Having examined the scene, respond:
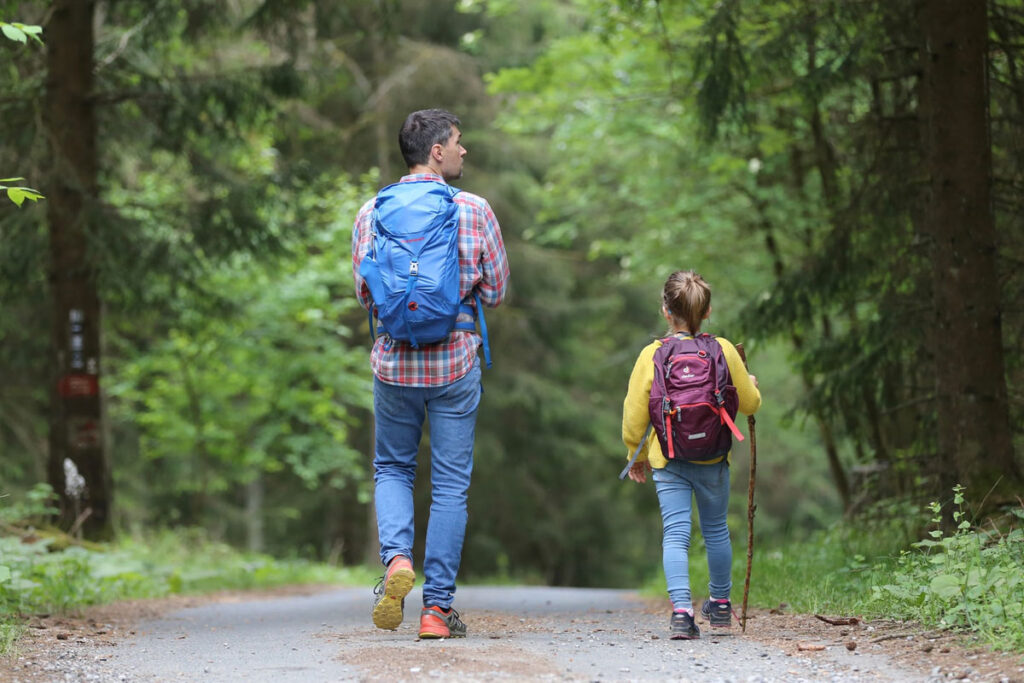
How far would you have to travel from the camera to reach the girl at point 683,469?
5188 millimetres

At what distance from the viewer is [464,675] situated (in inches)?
151

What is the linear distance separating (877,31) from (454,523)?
455 centimetres

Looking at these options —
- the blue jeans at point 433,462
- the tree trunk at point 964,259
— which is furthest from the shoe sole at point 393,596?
the tree trunk at point 964,259

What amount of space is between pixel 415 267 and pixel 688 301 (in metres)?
1.30

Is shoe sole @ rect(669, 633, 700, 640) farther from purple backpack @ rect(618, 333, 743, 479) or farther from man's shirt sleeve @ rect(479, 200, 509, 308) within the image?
man's shirt sleeve @ rect(479, 200, 509, 308)

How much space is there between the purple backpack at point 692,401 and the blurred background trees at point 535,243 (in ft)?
6.02

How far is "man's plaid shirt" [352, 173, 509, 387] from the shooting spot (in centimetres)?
500

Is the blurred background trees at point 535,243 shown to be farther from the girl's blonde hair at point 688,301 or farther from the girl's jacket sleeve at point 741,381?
the girl's blonde hair at point 688,301

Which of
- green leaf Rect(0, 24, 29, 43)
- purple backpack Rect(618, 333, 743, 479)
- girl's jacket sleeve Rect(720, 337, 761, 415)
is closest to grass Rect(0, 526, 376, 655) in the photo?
green leaf Rect(0, 24, 29, 43)

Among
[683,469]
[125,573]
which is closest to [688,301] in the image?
[683,469]

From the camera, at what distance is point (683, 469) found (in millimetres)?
5211

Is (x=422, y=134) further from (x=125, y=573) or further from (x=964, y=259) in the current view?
(x=125, y=573)

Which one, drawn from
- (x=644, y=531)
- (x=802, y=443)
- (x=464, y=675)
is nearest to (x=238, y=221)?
(x=464, y=675)

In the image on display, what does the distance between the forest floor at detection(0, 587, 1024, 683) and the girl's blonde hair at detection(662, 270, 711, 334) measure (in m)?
1.46
